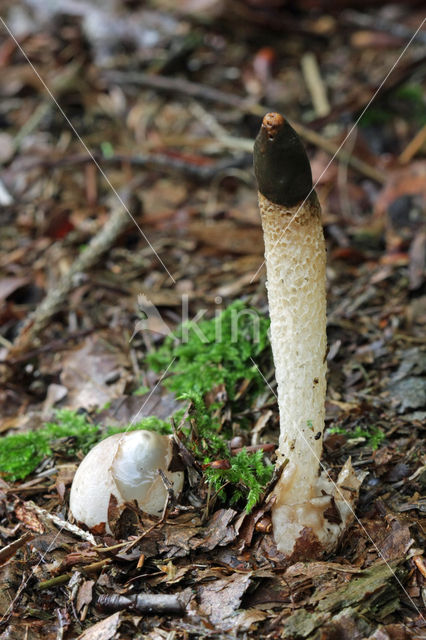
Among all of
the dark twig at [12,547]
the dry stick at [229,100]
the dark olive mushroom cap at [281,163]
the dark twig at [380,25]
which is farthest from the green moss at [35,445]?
the dark twig at [380,25]

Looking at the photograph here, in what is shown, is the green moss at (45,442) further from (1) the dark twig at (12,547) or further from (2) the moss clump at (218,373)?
(1) the dark twig at (12,547)

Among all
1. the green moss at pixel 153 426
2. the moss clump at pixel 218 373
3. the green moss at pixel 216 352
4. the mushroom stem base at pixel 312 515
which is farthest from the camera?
the green moss at pixel 216 352

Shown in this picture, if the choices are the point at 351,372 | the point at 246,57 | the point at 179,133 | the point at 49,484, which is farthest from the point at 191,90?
the point at 49,484

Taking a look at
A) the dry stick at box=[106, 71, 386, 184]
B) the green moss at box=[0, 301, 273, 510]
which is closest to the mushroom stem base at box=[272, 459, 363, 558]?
the green moss at box=[0, 301, 273, 510]

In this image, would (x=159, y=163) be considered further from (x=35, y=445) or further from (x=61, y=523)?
(x=61, y=523)

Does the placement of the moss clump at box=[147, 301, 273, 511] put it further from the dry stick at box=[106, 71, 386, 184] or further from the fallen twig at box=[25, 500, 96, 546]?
the dry stick at box=[106, 71, 386, 184]

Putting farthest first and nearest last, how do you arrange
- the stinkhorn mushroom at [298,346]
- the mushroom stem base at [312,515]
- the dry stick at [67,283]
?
the dry stick at [67,283]
the mushroom stem base at [312,515]
the stinkhorn mushroom at [298,346]

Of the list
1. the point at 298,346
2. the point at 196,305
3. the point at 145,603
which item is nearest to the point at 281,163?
the point at 298,346
